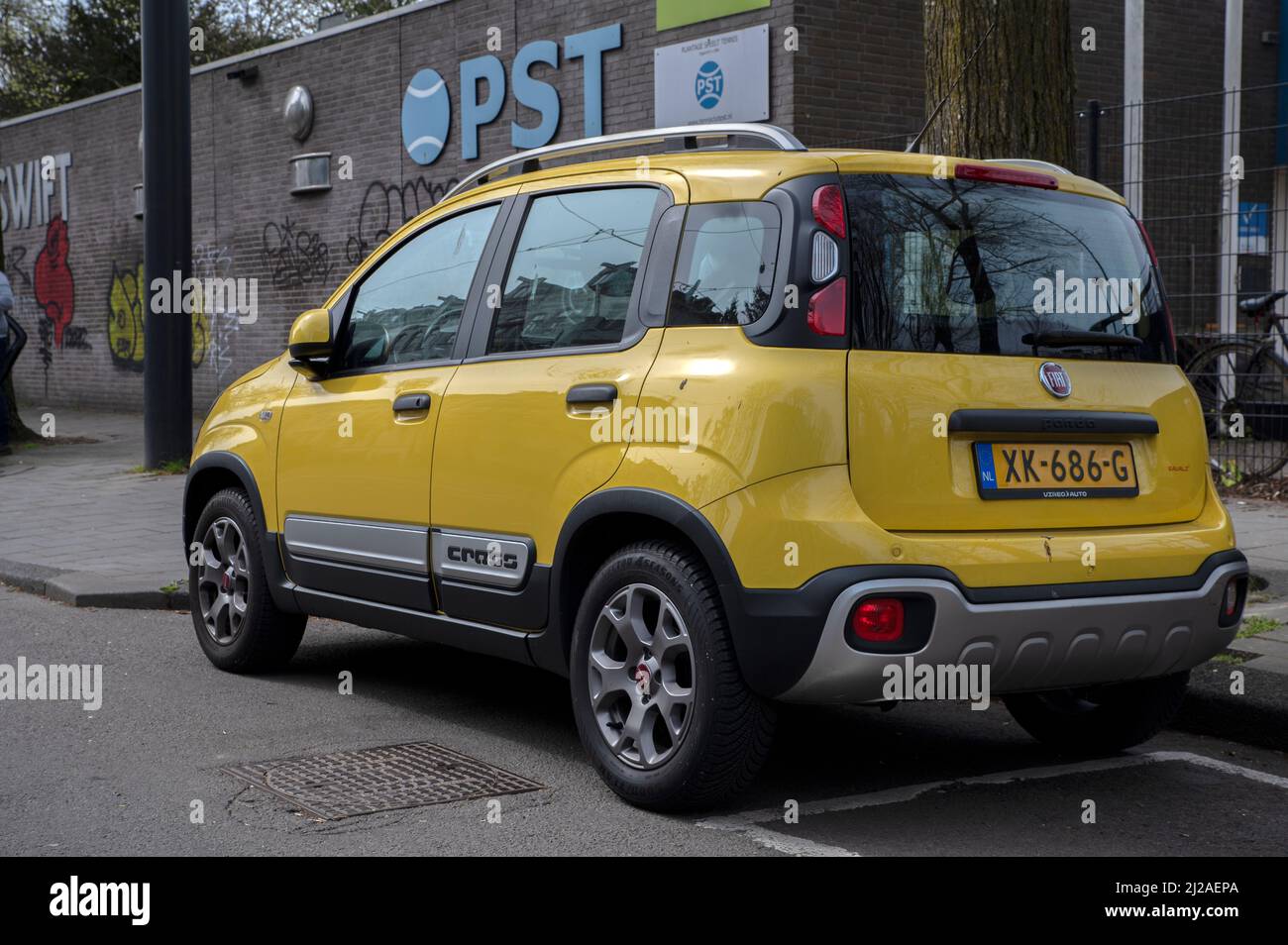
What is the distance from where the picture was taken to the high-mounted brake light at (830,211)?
13.6 feet

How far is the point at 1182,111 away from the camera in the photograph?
1520 cm

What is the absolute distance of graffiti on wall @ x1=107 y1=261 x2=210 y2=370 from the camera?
76.2 feet

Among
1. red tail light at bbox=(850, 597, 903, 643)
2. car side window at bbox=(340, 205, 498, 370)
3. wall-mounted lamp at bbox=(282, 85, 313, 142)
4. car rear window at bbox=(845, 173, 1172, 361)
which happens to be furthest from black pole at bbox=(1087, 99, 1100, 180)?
wall-mounted lamp at bbox=(282, 85, 313, 142)

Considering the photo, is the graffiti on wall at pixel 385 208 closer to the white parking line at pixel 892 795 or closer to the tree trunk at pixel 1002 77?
the tree trunk at pixel 1002 77

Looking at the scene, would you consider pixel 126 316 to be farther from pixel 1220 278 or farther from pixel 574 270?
pixel 574 270

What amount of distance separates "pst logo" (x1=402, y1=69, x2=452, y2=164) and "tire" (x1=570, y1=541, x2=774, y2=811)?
13.6 meters

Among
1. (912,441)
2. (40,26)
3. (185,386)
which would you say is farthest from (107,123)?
(912,441)

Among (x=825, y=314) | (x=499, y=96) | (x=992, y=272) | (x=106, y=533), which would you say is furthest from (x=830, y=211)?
(x=499, y=96)

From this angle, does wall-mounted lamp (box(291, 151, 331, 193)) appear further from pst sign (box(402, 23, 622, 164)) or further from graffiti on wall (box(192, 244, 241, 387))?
graffiti on wall (box(192, 244, 241, 387))

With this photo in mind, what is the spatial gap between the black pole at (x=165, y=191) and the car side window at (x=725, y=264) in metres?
9.72

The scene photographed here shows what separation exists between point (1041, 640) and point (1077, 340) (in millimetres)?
948

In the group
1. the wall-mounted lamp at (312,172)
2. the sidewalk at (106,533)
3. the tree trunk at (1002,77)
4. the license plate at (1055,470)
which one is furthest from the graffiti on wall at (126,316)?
the license plate at (1055,470)

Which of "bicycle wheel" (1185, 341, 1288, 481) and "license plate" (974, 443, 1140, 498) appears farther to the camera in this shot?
"bicycle wheel" (1185, 341, 1288, 481)
